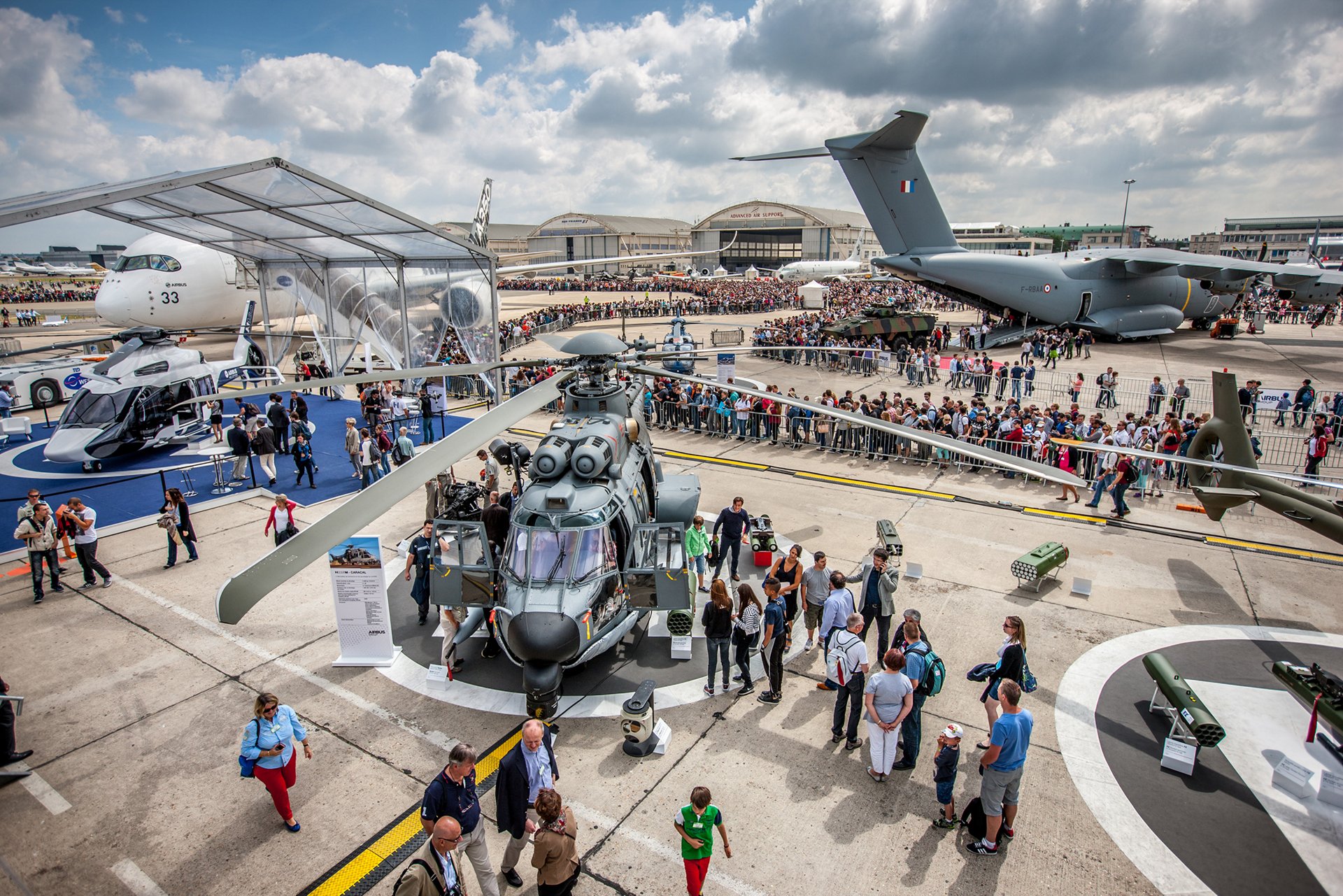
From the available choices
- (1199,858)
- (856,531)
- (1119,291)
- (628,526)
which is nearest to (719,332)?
(1119,291)

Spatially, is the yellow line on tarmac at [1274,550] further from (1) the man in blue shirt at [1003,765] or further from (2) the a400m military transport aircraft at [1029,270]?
(2) the a400m military transport aircraft at [1029,270]

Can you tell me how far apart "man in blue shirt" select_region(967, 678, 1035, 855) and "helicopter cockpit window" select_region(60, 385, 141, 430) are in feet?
68.4

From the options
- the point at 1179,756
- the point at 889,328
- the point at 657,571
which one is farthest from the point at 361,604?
the point at 889,328

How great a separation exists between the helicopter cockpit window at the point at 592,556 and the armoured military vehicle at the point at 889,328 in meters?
27.9

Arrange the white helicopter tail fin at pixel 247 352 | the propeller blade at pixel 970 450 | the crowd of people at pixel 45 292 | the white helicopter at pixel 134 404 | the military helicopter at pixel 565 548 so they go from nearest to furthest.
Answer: the propeller blade at pixel 970 450
the military helicopter at pixel 565 548
the white helicopter at pixel 134 404
the white helicopter tail fin at pixel 247 352
the crowd of people at pixel 45 292

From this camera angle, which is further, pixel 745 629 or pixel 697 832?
pixel 745 629

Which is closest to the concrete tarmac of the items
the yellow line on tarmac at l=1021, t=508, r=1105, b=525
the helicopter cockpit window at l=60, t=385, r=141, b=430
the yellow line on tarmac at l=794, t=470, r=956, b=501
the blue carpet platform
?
the yellow line on tarmac at l=1021, t=508, r=1105, b=525

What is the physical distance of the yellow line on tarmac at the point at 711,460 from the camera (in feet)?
58.6

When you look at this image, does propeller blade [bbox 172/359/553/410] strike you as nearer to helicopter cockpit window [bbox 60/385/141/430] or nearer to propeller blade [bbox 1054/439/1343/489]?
propeller blade [bbox 1054/439/1343/489]

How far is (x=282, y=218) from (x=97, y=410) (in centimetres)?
695

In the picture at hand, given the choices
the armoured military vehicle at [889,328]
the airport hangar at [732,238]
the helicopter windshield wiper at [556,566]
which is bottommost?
the helicopter windshield wiper at [556,566]

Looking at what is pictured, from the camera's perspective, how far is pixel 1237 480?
9453 millimetres

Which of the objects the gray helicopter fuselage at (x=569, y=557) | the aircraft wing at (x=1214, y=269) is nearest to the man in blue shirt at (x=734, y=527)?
the gray helicopter fuselage at (x=569, y=557)

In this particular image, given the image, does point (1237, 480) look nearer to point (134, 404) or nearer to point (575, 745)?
point (575, 745)
